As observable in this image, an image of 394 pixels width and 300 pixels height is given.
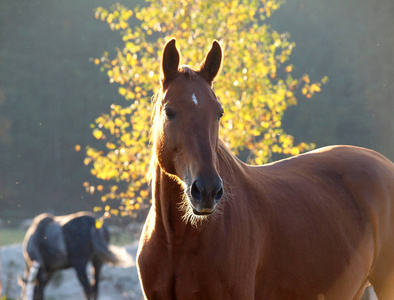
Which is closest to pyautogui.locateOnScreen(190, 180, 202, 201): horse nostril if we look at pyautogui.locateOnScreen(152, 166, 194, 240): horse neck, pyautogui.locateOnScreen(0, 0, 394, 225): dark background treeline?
pyautogui.locateOnScreen(152, 166, 194, 240): horse neck

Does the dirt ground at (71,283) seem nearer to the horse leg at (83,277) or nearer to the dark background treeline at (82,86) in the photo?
the horse leg at (83,277)

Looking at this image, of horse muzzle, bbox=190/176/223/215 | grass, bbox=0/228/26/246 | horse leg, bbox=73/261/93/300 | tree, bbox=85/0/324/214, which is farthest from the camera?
grass, bbox=0/228/26/246

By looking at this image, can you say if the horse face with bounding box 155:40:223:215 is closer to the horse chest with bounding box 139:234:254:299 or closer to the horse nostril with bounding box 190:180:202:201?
the horse nostril with bounding box 190:180:202:201

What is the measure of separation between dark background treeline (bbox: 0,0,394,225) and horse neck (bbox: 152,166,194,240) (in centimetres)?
2144

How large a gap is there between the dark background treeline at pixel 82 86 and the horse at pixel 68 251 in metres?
15.4

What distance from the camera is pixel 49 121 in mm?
30422

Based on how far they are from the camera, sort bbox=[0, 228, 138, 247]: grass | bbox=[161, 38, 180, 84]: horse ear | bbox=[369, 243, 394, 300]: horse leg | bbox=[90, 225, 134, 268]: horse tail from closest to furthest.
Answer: bbox=[161, 38, 180, 84]: horse ear → bbox=[369, 243, 394, 300]: horse leg → bbox=[90, 225, 134, 268]: horse tail → bbox=[0, 228, 138, 247]: grass

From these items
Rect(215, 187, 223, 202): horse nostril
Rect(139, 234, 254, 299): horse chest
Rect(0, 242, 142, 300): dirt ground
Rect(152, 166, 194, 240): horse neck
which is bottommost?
Rect(0, 242, 142, 300): dirt ground

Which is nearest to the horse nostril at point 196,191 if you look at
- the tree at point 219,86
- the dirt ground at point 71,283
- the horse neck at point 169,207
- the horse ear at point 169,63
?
the horse neck at point 169,207

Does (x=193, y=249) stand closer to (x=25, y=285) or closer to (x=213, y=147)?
(x=213, y=147)

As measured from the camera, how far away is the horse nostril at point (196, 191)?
244 centimetres

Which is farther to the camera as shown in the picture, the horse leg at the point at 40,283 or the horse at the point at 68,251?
the horse at the point at 68,251

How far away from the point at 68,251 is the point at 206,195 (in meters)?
9.58

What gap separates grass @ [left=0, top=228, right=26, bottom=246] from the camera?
21109 millimetres
